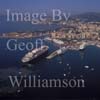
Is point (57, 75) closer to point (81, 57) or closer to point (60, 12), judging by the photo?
point (81, 57)

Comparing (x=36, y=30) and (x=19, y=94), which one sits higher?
(x=36, y=30)

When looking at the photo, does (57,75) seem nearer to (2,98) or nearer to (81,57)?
(81,57)

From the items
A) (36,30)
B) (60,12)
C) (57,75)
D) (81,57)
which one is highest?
(60,12)

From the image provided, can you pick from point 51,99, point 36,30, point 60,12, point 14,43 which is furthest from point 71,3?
point 51,99

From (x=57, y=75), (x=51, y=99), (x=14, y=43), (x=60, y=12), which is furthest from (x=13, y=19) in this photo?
(x=51, y=99)
